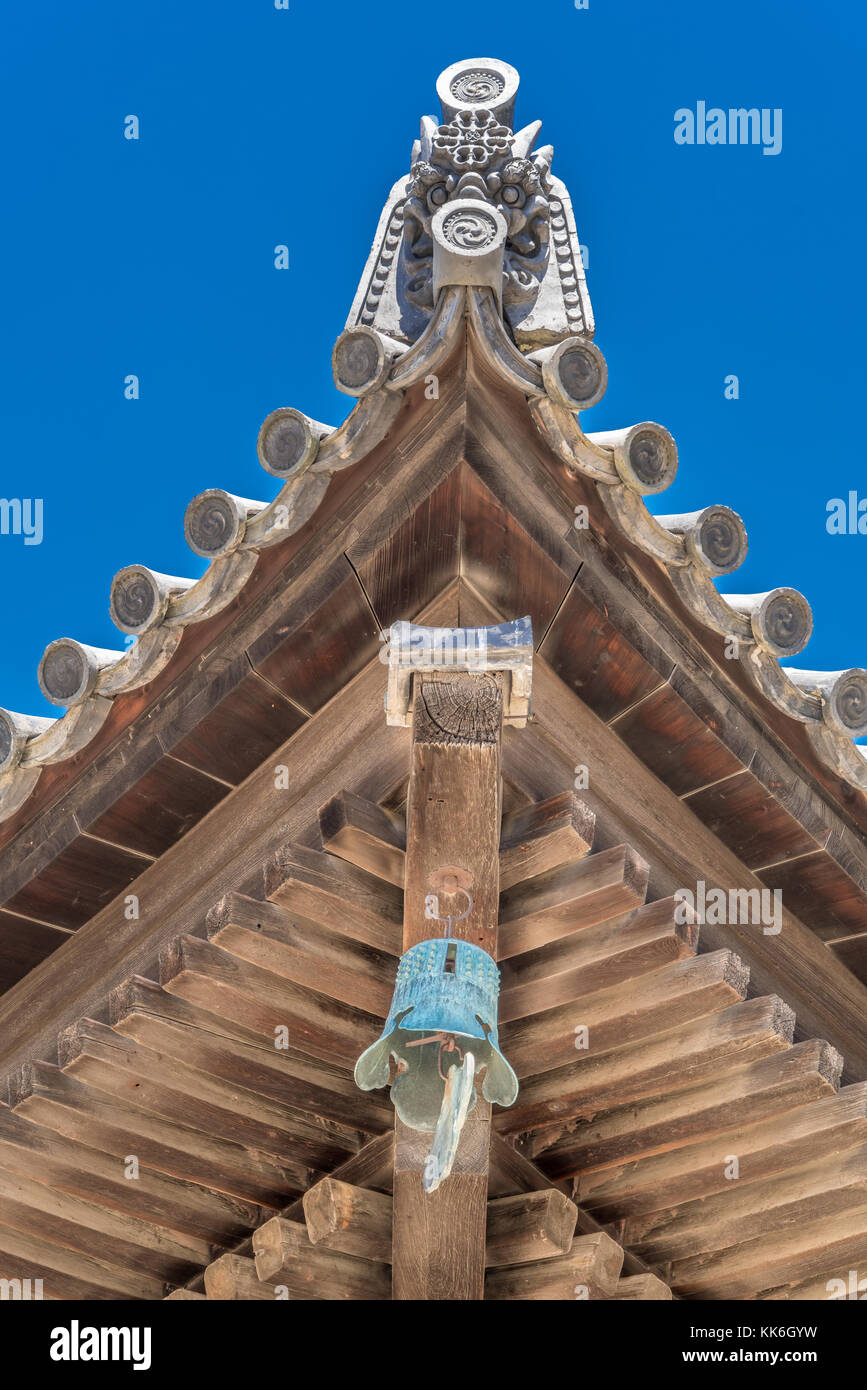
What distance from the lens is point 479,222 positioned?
4754mm

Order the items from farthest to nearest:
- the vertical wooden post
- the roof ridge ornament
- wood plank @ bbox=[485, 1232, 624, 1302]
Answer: wood plank @ bbox=[485, 1232, 624, 1302] < the roof ridge ornament < the vertical wooden post

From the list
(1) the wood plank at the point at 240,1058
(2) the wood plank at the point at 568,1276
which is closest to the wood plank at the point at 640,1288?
(2) the wood plank at the point at 568,1276

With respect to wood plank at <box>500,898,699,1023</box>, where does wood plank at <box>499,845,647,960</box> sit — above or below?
above

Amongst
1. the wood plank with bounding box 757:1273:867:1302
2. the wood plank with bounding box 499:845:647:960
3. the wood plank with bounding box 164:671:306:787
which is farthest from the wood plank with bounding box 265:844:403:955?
the wood plank with bounding box 757:1273:867:1302

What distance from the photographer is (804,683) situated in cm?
530

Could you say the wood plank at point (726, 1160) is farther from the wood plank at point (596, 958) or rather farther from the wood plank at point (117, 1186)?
the wood plank at point (117, 1186)

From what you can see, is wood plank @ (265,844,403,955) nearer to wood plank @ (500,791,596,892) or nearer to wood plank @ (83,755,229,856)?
wood plank @ (500,791,596,892)

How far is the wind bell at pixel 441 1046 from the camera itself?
4.15m

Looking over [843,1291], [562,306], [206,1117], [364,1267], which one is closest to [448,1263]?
[364,1267]

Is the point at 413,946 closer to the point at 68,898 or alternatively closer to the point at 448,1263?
the point at 448,1263

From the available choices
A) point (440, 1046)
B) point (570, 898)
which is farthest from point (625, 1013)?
point (440, 1046)

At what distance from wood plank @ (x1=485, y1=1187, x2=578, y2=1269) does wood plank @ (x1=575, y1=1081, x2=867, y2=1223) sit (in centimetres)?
19

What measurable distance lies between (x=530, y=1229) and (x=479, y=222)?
2.69 meters

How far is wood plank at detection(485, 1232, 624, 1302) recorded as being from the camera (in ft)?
16.9
